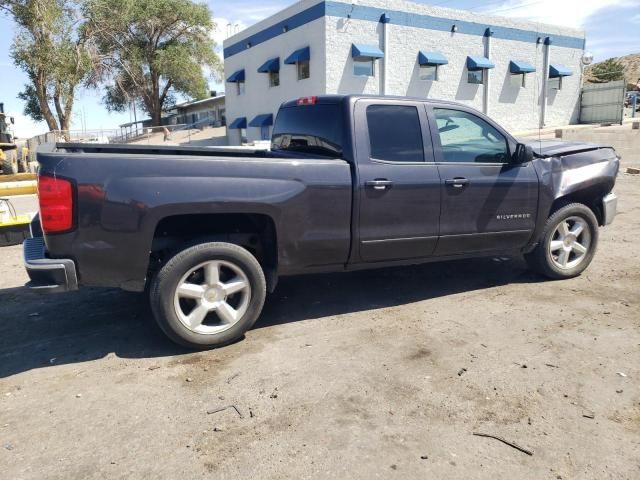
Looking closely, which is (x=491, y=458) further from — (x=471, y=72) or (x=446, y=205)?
(x=471, y=72)

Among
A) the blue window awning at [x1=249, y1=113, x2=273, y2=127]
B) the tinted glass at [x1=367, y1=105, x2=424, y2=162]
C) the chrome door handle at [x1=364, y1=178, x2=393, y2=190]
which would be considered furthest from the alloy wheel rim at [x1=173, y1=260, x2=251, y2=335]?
the blue window awning at [x1=249, y1=113, x2=273, y2=127]

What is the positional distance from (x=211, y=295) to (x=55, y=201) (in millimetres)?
1238

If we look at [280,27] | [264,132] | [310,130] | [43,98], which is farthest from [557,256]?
[43,98]

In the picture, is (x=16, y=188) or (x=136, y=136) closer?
(x=16, y=188)

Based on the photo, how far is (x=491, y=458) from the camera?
8.79ft

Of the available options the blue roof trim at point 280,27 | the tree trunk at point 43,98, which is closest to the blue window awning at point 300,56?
the blue roof trim at point 280,27

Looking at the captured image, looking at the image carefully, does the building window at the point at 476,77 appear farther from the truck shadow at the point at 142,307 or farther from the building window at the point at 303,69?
the truck shadow at the point at 142,307

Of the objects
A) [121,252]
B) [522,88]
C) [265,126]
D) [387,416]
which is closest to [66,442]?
[121,252]

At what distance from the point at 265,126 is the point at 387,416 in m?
24.0

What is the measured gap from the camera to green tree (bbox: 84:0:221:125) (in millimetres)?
30719

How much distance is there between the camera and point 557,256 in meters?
5.60

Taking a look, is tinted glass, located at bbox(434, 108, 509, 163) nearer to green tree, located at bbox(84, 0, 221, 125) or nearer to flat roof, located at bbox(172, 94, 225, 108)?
green tree, located at bbox(84, 0, 221, 125)

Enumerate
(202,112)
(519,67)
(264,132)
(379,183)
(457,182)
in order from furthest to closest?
(202,112)
(264,132)
(519,67)
(457,182)
(379,183)

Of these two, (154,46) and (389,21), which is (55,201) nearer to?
(389,21)
